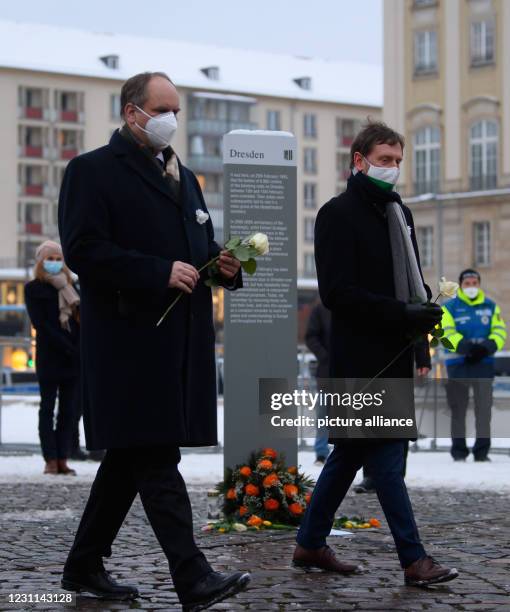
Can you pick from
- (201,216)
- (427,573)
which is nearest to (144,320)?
(201,216)

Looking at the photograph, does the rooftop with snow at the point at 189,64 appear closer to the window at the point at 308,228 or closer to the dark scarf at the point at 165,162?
the window at the point at 308,228

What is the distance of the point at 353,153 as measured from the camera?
7.66 metres

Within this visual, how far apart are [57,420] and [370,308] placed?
24.3 feet

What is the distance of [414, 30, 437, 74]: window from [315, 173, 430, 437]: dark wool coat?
59226 millimetres

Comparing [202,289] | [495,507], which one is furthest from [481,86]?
[202,289]

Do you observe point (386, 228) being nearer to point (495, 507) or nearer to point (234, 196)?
point (234, 196)

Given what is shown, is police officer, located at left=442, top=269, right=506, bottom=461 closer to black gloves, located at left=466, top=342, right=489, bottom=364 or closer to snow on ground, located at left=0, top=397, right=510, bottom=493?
black gloves, located at left=466, top=342, right=489, bottom=364

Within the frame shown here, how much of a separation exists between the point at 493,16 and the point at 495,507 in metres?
55.1

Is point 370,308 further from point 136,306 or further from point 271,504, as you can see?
point 271,504

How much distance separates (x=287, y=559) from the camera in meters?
8.14

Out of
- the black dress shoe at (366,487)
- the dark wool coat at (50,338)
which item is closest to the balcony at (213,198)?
the dark wool coat at (50,338)

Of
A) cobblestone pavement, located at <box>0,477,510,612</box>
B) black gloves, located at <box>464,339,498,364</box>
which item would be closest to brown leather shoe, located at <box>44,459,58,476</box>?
cobblestone pavement, located at <box>0,477,510,612</box>

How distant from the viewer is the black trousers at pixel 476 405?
48.3 ft

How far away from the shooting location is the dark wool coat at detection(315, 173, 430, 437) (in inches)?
287
